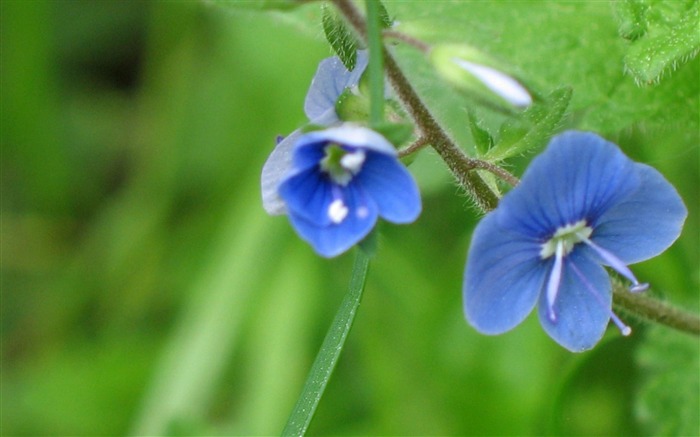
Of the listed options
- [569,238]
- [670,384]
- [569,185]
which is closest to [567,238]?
[569,238]

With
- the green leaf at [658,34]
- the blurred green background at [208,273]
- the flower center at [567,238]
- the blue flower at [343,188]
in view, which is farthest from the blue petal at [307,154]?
the blurred green background at [208,273]

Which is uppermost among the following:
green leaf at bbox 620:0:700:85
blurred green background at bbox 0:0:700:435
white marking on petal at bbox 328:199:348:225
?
white marking on petal at bbox 328:199:348:225

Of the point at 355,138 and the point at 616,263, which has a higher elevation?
the point at 355,138

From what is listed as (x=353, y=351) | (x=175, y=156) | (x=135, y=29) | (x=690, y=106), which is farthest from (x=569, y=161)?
(x=135, y=29)

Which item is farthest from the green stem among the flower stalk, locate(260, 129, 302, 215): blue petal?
locate(260, 129, 302, 215): blue petal

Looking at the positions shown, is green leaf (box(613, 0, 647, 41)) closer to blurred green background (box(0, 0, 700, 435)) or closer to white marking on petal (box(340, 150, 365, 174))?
blurred green background (box(0, 0, 700, 435))

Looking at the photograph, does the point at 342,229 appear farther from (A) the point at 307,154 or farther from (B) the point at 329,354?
(B) the point at 329,354
